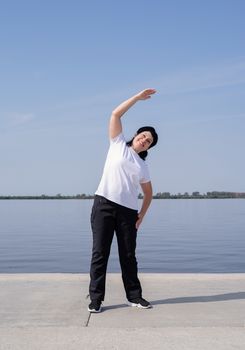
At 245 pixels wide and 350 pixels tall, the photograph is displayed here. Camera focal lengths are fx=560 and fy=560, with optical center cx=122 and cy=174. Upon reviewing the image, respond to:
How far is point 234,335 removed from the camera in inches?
152

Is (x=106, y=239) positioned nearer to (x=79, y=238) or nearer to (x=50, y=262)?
(x=50, y=262)

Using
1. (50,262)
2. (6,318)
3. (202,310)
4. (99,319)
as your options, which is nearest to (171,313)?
(202,310)

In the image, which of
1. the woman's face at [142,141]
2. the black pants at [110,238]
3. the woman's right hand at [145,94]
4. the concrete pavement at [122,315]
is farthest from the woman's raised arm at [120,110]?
the concrete pavement at [122,315]

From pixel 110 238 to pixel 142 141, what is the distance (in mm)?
927

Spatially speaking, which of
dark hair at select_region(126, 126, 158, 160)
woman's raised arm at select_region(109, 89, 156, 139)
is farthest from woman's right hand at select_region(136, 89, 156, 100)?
dark hair at select_region(126, 126, 158, 160)

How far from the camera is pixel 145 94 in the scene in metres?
4.96

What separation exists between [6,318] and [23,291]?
104 centimetres

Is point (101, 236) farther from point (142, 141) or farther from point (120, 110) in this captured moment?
point (120, 110)

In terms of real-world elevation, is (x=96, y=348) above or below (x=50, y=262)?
above

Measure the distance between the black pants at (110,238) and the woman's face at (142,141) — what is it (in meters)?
0.57

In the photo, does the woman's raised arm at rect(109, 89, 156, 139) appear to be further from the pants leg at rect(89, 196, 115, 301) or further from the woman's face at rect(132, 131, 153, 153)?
the pants leg at rect(89, 196, 115, 301)

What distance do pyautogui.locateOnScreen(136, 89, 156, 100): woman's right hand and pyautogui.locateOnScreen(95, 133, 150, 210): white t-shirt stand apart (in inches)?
14.9

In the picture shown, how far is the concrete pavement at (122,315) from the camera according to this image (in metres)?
3.71

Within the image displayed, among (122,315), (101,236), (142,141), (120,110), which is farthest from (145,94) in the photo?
(122,315)
